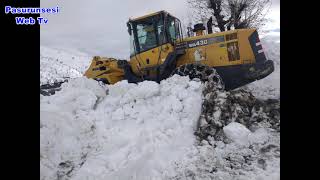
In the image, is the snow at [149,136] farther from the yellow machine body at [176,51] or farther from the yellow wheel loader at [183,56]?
the yellow machine body at [176,51]

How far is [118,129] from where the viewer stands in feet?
24.4

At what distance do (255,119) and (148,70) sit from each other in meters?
4.27

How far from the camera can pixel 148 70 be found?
11.8 m

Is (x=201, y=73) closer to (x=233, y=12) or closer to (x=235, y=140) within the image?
(x=235, y=140)

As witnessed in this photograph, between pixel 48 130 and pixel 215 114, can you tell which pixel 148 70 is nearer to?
pixel 215 114

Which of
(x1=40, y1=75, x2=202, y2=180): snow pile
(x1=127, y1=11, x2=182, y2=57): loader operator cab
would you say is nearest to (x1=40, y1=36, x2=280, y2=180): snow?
(x1=40, y1=75, x2=202, y2=180): snow pile

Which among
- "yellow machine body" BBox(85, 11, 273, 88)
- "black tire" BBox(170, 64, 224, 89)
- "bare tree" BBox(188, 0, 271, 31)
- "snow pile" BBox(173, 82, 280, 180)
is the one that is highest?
"bare tree" BBox(188, 0, 271, 31)

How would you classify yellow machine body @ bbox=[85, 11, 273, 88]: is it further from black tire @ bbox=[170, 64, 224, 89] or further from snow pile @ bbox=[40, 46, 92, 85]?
snow pile @ bbox=[40, 46, 92, 85]

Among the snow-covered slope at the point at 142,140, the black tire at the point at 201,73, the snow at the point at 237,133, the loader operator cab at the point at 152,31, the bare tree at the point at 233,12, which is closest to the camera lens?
the snow-covered slope at the point at 142,140

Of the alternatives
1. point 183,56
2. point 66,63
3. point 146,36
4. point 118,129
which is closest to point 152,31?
point 146,36

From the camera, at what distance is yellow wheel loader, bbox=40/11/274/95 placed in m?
10.7

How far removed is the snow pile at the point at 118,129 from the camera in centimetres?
645

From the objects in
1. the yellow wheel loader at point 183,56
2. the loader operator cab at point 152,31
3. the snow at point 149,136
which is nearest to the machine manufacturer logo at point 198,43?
the yellow wheel loader at point 183,56

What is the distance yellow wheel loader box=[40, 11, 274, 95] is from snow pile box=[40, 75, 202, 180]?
1992mm
